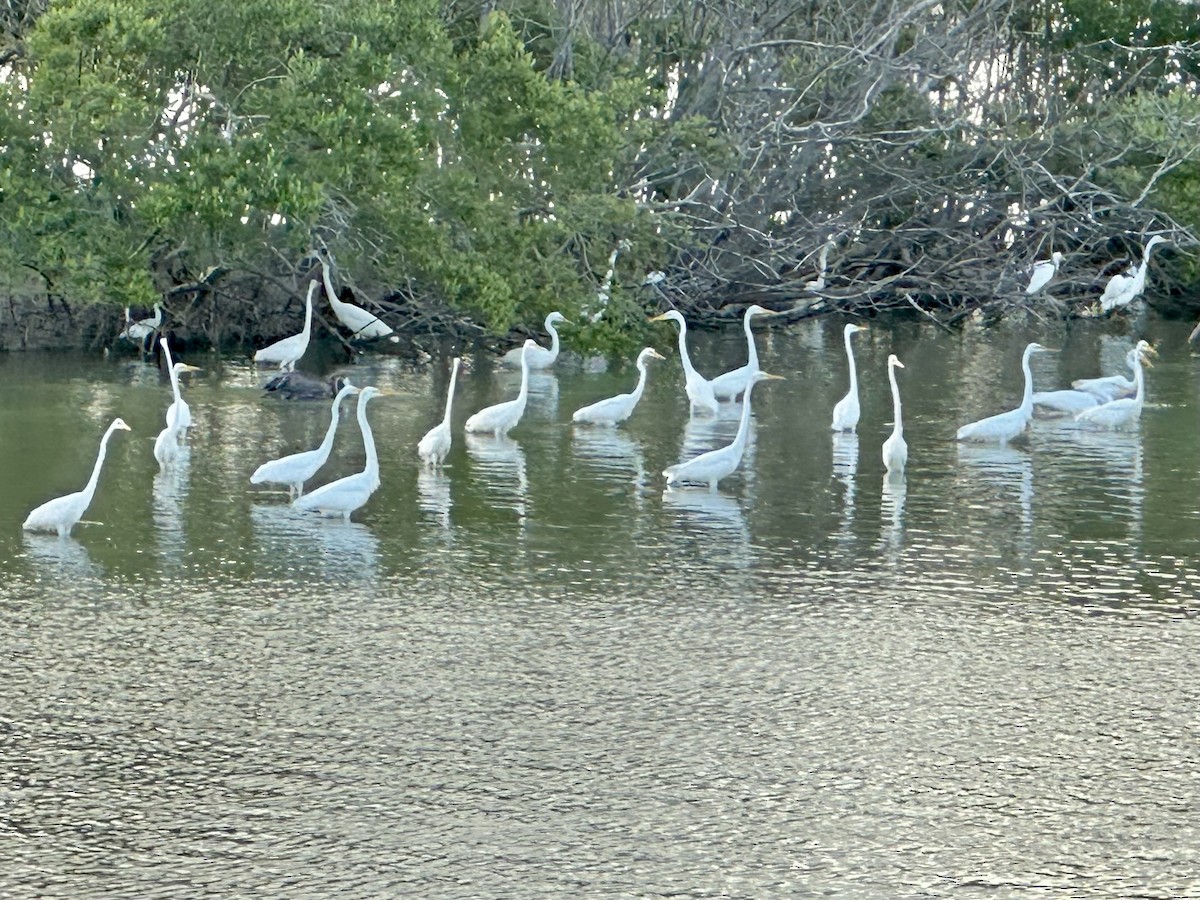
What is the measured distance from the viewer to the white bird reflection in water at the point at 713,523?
11211 mm

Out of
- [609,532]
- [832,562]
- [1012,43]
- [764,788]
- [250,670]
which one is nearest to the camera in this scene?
[764,788]

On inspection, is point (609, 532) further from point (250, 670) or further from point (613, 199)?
point (613, 199)

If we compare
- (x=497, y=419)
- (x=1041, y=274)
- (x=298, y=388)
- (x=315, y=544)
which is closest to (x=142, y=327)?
(x=298, y=388)

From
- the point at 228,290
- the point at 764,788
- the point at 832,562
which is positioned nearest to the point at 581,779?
the point at 764,788

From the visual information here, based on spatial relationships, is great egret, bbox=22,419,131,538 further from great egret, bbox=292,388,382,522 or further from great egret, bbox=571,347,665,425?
great egret, bbox=571,347,665,425

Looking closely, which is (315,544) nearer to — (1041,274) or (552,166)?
(552,166)

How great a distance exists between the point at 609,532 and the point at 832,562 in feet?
4.82

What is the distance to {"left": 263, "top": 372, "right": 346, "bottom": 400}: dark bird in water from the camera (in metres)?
18.5

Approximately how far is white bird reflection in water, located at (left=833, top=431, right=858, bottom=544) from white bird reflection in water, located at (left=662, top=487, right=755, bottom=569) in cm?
60

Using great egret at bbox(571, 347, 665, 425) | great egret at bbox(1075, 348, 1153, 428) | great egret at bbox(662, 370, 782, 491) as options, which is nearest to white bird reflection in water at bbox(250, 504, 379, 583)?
great egret at bbox(662, 370, 782, 491)

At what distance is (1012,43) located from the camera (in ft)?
116

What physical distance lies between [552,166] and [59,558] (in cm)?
1191

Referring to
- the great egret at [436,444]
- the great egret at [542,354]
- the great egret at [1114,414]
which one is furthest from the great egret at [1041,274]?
the great egret at [436,444]

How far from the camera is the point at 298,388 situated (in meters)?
18.6
